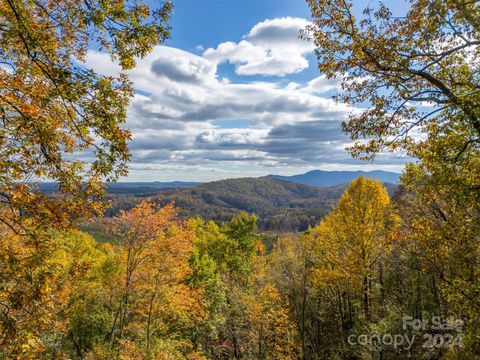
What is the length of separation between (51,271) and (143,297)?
16.9 metres

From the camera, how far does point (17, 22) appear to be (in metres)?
4.92

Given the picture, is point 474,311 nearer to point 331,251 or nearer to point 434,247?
point 434,247

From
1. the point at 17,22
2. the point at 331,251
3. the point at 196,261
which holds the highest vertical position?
the point at 17,22

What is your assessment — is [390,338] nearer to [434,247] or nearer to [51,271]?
[434,247]

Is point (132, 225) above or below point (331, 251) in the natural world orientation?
above

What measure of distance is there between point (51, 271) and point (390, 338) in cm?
1923

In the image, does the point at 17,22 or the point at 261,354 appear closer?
the point at 17,22

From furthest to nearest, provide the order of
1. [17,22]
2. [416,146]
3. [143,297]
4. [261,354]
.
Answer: [261,354]
[143,297]
[416,146]
[17,22]

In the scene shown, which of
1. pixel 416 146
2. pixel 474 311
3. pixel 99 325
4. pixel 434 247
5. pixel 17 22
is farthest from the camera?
pixel 99 325

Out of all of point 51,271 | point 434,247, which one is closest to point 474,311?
point 434,247

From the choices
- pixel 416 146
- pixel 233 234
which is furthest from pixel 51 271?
pixel 233 234

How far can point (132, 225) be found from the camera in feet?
61.9

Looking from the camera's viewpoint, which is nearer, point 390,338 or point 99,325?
point 390,338

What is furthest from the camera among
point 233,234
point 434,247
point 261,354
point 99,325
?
point 233,234
